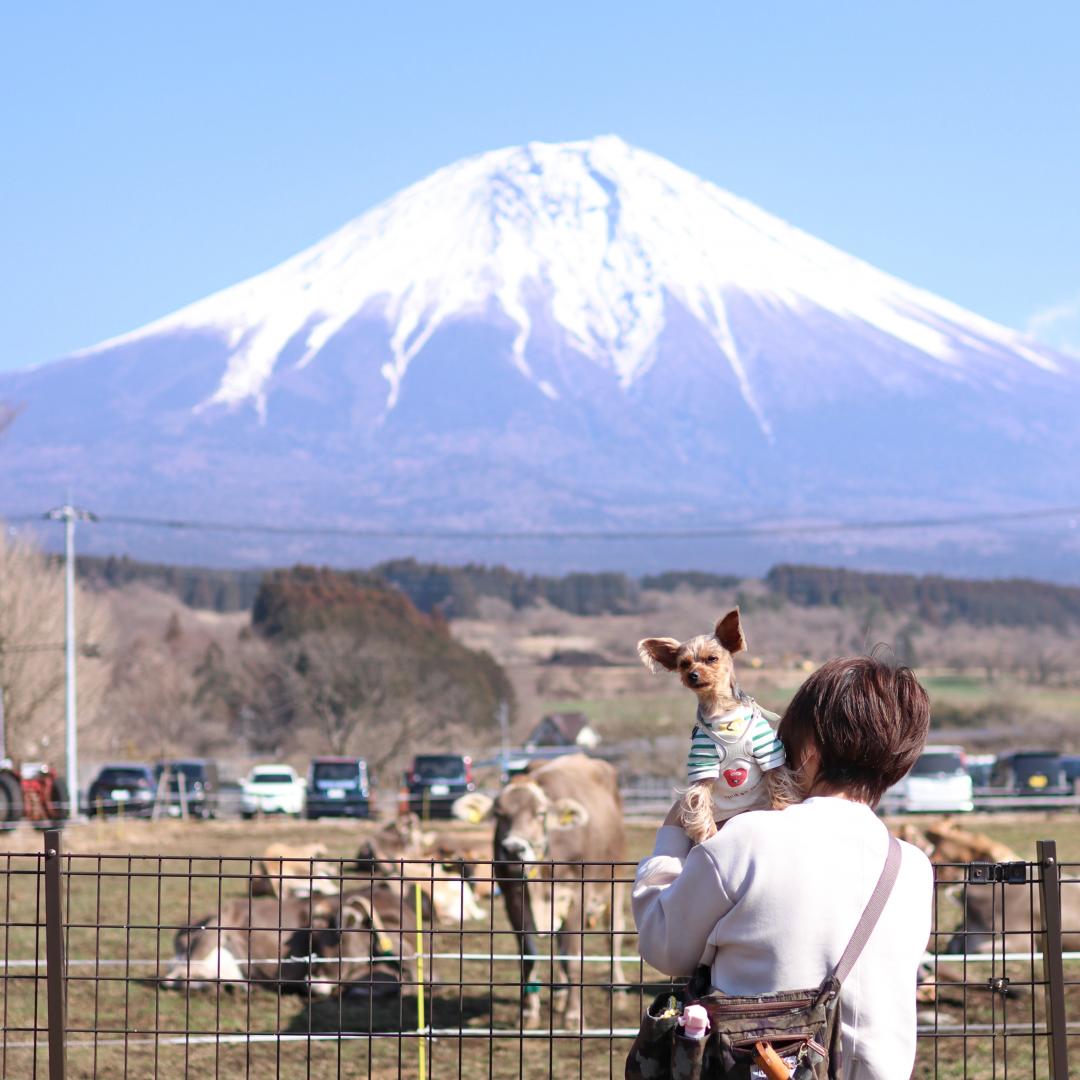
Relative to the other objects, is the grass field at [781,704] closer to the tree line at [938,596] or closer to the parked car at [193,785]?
the parked car at [193,785]

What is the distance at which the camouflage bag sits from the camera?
3621 millimetres

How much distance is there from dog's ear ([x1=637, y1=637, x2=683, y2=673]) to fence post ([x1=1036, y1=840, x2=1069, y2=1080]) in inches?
61.0

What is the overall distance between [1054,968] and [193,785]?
42.9 meters

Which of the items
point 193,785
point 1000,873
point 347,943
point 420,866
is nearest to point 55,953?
point 1000,873

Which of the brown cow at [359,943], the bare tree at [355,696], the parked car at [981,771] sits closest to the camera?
the brown cow at [359,943]

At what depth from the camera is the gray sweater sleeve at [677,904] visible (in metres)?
3.67

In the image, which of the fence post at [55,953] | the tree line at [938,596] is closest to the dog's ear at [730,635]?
the fence post at [55,953]

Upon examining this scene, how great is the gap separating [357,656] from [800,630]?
4367 centimetres

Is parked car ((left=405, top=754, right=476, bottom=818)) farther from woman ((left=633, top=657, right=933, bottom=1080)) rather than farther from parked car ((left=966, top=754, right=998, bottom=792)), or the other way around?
woman ((left=633, top=657, right=933, bottom=1080))

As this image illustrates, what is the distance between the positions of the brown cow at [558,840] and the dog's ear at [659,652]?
21.2 feet

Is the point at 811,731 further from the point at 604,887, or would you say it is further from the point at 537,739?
the point at 537,739

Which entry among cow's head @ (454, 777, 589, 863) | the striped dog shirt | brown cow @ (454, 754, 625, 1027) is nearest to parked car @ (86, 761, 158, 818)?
brown cow @ (454, 754, 625, 1027)

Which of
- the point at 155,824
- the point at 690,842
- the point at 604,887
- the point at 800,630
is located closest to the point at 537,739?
the point at 155,824

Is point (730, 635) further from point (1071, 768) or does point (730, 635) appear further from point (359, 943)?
point (1071, 768)
